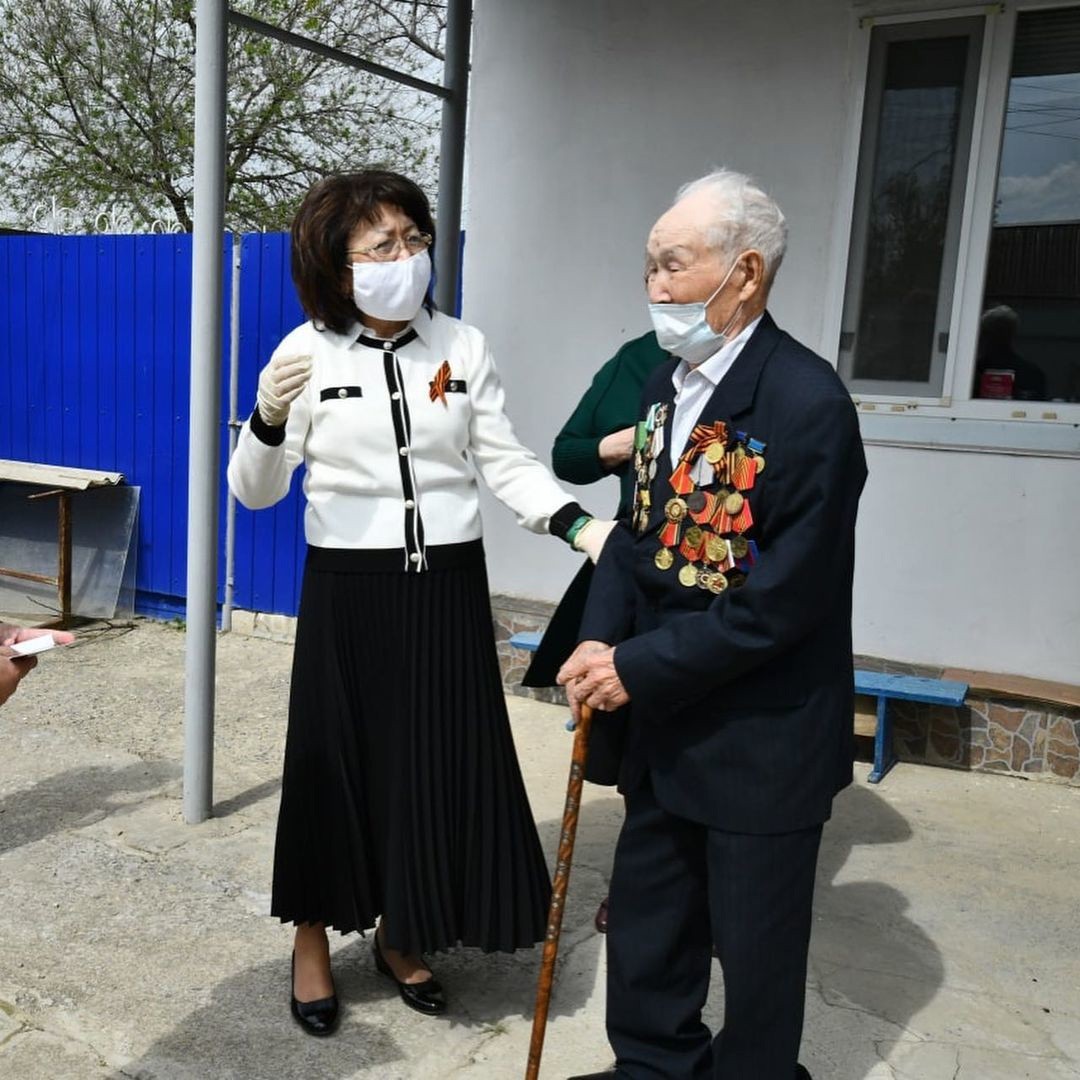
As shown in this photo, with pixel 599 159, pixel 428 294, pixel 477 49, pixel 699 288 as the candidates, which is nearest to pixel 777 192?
pixel 599 159

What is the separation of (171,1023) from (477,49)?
4326 mm

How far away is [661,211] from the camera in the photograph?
16.3ft

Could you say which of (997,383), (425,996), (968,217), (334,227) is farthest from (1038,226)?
(425,996)

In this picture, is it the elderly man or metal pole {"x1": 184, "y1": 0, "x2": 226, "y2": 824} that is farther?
metal pole {"x1": 184, "y1": 0, "x2": 226, "y2": 824}

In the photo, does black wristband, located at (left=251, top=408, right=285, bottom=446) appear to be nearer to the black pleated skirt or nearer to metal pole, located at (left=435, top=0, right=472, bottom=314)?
the black pleated skirt

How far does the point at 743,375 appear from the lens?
1.96m

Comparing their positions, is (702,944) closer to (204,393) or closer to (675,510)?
(675,510)

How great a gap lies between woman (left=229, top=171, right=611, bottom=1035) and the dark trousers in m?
0.46

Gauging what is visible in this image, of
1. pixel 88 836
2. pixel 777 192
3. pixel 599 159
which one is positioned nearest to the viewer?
pixel 88 836

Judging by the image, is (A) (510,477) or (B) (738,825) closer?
(B) (738,825)

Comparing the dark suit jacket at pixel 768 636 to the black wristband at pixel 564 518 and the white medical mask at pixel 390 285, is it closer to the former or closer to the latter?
the black wristband at pixel 564 518

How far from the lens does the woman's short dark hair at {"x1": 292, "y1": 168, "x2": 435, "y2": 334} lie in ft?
8.07

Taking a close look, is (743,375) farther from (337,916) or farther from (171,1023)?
(171,1023)

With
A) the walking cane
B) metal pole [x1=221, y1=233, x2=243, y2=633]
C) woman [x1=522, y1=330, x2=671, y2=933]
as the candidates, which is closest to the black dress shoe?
the walking cane
